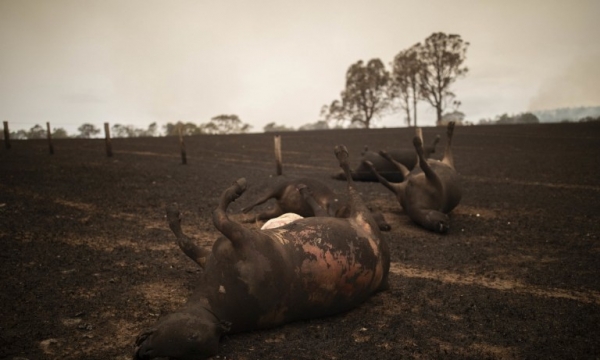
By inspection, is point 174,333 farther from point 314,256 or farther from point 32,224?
point 32,224

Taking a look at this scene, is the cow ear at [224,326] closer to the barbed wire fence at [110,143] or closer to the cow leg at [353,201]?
the cow leg at [353,201]

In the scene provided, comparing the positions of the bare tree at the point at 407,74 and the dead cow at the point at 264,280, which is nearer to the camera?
the dead cow at the point at 264,280

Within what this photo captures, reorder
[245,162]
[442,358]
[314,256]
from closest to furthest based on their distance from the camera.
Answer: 1. [442,358]
2. [314,256]
3. [245,162]

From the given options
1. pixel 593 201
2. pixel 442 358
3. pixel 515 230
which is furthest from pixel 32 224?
pixel 593 201

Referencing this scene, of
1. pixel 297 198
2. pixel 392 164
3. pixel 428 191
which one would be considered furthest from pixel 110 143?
pixel 428 191

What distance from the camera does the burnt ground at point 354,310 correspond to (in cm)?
335

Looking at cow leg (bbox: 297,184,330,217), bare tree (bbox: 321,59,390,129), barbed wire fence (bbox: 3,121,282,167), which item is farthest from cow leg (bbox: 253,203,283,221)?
bare tree (bbox: 321,59,390,129)

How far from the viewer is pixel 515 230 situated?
7195mm

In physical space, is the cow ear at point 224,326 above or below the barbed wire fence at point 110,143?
below

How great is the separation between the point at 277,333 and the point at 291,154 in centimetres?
1709

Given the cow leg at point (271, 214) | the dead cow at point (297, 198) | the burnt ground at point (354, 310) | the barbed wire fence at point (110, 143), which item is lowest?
the burnt ground at point (354, 310)

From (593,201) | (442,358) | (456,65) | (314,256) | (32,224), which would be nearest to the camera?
(442,358)

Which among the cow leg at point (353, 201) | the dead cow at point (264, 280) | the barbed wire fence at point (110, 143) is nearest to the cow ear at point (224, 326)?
the dead cow at point (264, 280)

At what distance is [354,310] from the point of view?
3.96m
